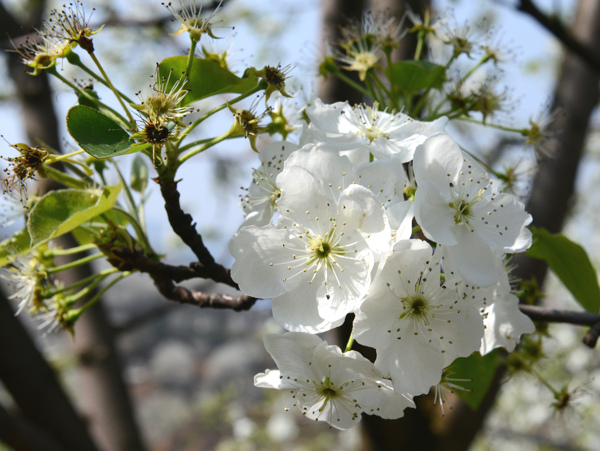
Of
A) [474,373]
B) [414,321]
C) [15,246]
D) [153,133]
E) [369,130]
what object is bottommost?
[474,373]

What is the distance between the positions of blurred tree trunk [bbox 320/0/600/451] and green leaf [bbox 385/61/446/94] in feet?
2.78

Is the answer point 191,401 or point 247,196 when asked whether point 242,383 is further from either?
point 247,196

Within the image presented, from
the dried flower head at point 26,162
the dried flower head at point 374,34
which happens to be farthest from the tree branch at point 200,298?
the dried flower head at point 374,34

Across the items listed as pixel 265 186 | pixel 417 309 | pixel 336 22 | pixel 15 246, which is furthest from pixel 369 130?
pixel 336 22

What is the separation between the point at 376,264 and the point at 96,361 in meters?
2.24

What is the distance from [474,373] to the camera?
3.57 feet

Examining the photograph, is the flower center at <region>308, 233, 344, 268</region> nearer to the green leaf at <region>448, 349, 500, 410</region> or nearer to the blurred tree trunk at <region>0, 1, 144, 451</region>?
the green leaf at <region>448, 349, 500, 410</region>

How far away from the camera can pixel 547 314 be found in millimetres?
1118

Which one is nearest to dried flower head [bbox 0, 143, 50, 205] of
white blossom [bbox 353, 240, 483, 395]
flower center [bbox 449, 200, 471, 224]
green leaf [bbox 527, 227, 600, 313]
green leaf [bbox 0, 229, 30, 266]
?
green leaf [bbox 0, 229, 30, 266]

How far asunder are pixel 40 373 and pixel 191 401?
18.8 ft

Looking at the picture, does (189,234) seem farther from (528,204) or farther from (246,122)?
(528,204)

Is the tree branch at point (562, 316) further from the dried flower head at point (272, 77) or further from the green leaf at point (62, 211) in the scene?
the green leaf at point (62, 211)

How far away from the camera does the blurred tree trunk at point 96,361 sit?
256 centimetres

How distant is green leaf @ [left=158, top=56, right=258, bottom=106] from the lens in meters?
0.84
